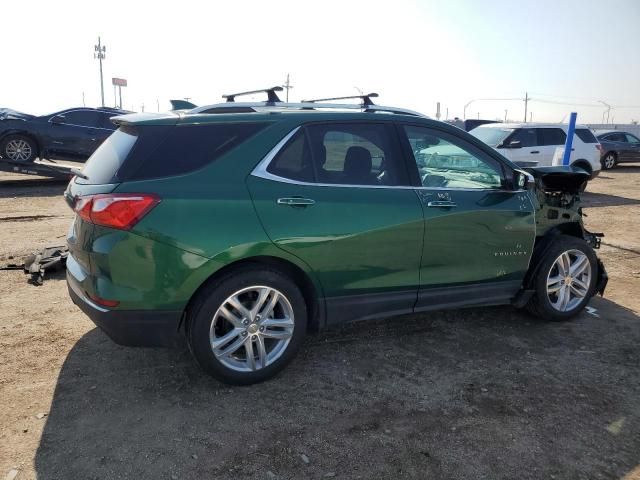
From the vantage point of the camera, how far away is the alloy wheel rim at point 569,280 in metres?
4.53

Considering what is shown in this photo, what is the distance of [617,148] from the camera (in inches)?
833

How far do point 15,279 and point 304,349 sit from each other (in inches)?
130

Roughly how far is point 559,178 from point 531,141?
29.0 ft

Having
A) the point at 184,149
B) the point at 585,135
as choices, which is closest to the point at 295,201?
the point at 184,149

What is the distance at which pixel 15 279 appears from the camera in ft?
17.4

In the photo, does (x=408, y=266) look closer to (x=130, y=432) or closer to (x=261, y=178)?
(x=261, y=178)

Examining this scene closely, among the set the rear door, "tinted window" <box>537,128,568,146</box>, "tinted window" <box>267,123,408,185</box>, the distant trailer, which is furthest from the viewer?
"tinted window" <box>537,128,568,146</box>

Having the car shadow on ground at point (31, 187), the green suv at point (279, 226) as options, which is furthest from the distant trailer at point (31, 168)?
the green suv at point (279, 226)

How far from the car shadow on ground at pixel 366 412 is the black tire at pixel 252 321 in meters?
0.11

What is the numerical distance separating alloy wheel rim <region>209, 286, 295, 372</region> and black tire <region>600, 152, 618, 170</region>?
853 inches

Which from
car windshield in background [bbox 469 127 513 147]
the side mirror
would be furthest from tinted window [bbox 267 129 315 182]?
car windshield in background [bbox 469 127 513 147]

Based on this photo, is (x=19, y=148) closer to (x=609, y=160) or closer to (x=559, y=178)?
(x=559, y=178)

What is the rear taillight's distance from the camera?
2896 millimetres

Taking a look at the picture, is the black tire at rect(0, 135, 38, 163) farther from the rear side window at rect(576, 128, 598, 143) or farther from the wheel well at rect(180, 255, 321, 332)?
the rear side window at rect(576, 128, 598, 143)
